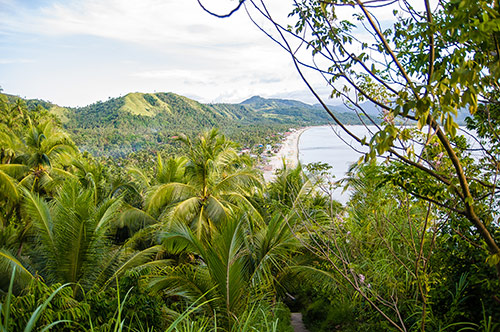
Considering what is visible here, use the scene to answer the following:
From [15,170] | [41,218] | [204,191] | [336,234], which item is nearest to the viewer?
[41,218]

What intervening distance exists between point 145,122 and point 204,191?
11265cm

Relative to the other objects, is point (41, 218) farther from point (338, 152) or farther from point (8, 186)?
point (338, 152)

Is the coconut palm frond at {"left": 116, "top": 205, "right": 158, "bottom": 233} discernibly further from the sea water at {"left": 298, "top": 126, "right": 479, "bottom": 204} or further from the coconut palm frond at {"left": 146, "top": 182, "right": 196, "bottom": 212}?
the sea water at {"left": 298, "top": 126, "right": 479, "bottom": 204}

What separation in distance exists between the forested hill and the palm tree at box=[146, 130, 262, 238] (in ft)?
187

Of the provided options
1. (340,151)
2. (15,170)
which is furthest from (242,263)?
(340,151)

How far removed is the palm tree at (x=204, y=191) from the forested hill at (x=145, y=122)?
56911 mm

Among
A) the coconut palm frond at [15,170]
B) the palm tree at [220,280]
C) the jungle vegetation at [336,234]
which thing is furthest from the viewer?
the coconut palm frond at [15,170]

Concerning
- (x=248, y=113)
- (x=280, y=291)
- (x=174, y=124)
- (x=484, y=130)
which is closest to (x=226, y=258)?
(x=280, y=291)

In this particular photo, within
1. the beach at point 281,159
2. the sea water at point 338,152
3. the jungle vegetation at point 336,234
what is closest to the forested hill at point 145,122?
the beach at point 281,159

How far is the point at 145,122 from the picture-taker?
113812mm

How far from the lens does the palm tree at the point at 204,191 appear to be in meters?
7.90

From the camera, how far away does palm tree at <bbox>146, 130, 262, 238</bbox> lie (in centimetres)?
790

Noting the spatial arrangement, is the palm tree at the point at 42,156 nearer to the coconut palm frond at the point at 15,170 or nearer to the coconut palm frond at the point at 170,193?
the coconut palm frond at the point at 15,170

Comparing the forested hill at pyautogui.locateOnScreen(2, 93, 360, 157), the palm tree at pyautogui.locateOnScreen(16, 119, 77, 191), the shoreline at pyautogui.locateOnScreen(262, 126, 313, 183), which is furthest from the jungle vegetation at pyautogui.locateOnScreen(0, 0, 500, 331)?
the forested hill at pyautogui.locateOnScreen(2, 93, 360, 157)
